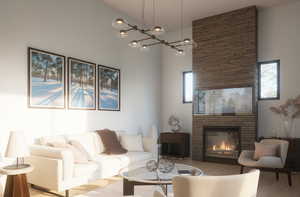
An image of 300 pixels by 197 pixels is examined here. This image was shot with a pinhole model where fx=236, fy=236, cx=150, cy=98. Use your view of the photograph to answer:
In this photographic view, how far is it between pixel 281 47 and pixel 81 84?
458 centimetres

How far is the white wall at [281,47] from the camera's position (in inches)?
209

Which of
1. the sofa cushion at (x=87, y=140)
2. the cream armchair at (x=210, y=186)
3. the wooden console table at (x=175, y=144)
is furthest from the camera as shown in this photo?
the wooden console table at (x=175, y=144)

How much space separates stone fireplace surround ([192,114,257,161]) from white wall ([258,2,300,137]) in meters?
0.36

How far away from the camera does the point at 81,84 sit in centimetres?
472

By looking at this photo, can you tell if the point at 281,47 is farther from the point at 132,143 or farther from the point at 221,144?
the point at 132,143

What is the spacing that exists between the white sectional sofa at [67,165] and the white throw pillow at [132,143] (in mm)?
382

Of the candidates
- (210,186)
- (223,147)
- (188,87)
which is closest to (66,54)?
(188,87)

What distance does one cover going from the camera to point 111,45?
547 cm

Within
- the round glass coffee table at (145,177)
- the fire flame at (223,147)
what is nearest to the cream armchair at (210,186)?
the round glass coffee table at (145,177)

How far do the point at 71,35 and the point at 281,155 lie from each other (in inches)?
174

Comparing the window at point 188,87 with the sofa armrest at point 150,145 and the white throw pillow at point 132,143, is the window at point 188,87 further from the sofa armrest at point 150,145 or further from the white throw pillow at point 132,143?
the white throw pillow at point 132,143

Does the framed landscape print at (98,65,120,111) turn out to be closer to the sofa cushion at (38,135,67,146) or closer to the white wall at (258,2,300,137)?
the sofa cushion at (38,135,67,146)

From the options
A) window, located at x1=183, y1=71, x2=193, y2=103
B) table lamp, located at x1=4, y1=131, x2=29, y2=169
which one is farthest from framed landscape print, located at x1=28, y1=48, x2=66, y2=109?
window, located at x1=183, y1=71, x2=193, y2=103

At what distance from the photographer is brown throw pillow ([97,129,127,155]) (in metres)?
4.55
